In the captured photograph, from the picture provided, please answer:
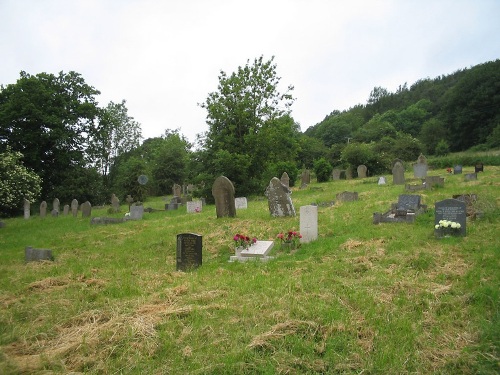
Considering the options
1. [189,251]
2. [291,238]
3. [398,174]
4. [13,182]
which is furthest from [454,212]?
[13,182]

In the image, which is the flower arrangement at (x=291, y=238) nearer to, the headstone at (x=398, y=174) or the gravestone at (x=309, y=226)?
the gravestone at (x=309, y=226)

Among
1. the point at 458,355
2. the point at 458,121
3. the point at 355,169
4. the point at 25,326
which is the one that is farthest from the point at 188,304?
the point at 458,121

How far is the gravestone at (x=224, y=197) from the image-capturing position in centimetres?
1394

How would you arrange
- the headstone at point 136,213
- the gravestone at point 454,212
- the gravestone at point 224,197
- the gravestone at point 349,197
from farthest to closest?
1. the headstone at point 136,213
2. the gravestone at point 349,197
3. the gravestone at point 224,197
4. the gravestone at point 454,212

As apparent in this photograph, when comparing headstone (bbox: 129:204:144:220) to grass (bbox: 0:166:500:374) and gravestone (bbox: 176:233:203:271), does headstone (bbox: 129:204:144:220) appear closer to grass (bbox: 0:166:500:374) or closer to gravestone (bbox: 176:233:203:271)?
grass (bbox: 0:166:500:374)

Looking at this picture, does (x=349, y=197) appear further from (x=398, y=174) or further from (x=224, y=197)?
(x=398, y=174)

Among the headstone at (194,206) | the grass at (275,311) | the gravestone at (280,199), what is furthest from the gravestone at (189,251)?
the headstone at (194,206)

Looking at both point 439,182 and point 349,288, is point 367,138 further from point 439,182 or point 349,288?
point 349,288

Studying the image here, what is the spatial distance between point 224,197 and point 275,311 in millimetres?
9483

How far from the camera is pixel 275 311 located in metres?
4.68

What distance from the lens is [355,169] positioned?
111ft

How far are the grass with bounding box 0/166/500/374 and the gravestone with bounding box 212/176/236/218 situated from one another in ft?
16.6

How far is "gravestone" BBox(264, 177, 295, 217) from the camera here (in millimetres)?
13094

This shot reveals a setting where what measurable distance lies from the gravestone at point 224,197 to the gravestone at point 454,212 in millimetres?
7707
